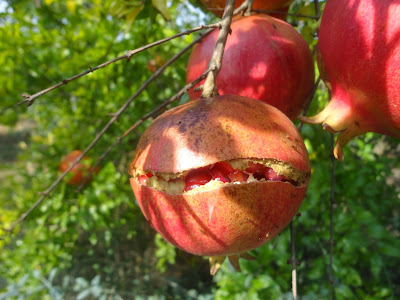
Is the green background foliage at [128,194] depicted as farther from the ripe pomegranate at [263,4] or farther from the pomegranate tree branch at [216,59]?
the pomegranate tree branch at [216,59]

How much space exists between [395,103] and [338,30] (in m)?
0.14

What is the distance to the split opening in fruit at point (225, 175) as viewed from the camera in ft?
1.75

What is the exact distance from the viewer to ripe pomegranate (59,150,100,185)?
1464 mm

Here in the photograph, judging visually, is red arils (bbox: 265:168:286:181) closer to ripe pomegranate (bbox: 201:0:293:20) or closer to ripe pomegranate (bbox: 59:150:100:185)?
ripe pomegranate (bbox: 201:0:293:20)

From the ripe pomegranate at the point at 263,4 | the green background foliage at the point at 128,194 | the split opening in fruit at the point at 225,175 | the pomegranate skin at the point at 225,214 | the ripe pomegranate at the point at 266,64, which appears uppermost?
the ripe pomegranate at the point at 263,4

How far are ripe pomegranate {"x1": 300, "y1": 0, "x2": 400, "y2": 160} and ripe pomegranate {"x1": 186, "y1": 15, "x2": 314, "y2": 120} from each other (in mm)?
111

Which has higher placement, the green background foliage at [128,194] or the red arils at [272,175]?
the red arils at [272,175]

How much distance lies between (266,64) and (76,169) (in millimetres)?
1070

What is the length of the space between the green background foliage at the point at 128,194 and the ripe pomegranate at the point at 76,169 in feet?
0.14

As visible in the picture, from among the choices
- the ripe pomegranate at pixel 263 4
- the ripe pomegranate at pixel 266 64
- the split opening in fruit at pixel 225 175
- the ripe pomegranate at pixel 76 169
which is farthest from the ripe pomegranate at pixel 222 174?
the ripe pomegranate at pixel 76 169

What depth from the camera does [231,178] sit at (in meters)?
0.54

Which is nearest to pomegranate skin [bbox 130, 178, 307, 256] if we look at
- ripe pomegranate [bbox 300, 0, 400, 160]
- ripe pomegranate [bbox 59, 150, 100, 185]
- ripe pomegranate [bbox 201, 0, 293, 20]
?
ripe pomegranate [bbox 300, 0, 400, 160]

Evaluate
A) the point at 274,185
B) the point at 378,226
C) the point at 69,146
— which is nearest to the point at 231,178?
the point at 274,185

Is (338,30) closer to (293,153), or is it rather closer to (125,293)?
(293,153)
